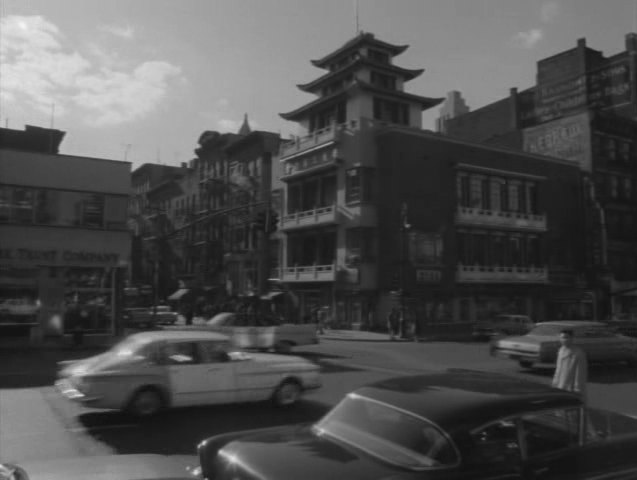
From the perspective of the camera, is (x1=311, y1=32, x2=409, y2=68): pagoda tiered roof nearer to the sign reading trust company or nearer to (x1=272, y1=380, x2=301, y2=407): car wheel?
the sign reading trust company

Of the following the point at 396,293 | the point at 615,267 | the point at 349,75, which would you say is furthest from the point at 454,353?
the point at 615,267

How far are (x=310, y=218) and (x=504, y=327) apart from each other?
16.5m

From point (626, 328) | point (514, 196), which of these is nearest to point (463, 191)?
point (514, 196)

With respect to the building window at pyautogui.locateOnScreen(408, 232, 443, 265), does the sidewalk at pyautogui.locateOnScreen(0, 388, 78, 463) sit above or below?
below

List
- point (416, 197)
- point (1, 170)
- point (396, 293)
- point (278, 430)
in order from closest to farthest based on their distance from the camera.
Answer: point (278, 430) → point (1, 170) → point (396, 293) → point (416, 197)

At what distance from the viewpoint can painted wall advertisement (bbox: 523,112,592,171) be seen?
48.5 meters

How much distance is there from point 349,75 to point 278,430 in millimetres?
44045

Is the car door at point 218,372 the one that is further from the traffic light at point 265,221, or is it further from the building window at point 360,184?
the building window at point 360,184

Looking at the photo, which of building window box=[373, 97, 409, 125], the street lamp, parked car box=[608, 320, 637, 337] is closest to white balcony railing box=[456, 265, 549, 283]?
the street lamp

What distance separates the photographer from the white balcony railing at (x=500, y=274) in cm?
4153

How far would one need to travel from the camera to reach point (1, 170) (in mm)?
23797

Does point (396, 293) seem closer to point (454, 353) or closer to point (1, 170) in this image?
point (454, 353)

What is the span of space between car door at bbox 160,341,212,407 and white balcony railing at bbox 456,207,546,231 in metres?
34.1

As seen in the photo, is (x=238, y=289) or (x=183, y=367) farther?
(x=238, y=289)
